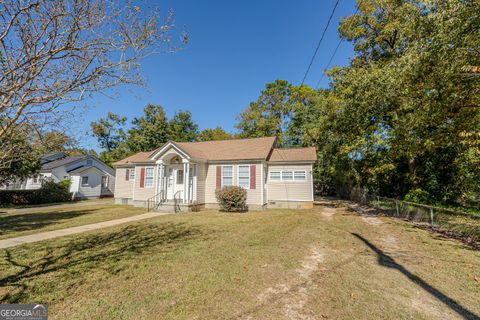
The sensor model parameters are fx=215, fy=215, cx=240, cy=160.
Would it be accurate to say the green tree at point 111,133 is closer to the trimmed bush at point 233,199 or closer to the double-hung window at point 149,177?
the double-hung window at point 149,177

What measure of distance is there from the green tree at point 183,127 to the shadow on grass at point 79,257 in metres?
29.4

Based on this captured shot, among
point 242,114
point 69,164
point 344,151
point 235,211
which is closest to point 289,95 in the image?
point 242,114

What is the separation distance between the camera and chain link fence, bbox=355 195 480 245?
7707mm

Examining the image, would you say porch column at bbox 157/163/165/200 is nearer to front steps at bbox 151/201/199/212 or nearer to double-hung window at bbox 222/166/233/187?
front steps at bbox 151/201/199/212

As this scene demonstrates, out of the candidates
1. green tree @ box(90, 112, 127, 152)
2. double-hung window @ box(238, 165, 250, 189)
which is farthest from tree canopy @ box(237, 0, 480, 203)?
green tree @ box(90, 112, 127, 152)

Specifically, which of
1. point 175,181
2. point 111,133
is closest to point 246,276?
point 175,181

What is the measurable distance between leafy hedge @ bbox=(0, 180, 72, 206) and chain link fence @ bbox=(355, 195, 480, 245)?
2884cm

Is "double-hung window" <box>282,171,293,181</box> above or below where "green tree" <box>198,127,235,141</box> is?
below

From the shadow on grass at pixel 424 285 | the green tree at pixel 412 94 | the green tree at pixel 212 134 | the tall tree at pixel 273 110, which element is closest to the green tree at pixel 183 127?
the green tree at pixel 212 134

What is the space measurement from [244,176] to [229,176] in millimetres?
1108

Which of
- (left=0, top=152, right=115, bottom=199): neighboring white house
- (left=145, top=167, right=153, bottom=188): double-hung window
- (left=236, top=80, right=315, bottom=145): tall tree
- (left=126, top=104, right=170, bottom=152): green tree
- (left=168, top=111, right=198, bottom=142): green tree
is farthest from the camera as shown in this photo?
(left=168, top=111, right=198, bottom=142): green tree

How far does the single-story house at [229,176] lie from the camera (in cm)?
1459

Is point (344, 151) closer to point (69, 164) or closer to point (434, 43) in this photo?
point (434, 43)

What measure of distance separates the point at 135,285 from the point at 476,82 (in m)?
12.3
